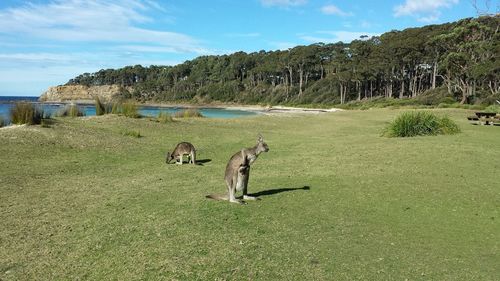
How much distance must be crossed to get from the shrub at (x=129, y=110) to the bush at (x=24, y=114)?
6.21 m

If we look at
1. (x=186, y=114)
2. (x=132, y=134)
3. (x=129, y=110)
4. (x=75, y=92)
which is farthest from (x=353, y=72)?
(x=75, y=92)

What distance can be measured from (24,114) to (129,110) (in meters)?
7.11

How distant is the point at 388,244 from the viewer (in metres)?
5.89

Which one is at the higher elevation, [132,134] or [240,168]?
[240,168]

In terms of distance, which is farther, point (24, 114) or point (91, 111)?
point (91, 111)

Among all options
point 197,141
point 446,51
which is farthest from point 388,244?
point 446,51

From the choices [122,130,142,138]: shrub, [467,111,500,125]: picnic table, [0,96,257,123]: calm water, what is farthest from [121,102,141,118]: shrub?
[467,111,500,125]: picnic table

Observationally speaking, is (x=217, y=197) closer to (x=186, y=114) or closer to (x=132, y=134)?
(x=132, y=134)

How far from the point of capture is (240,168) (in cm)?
788

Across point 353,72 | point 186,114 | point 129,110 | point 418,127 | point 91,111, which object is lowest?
point 91,111

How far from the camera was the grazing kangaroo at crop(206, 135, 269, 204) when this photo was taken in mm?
7830

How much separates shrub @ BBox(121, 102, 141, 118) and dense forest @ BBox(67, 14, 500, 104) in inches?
909

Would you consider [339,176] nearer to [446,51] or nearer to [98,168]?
[98,168]

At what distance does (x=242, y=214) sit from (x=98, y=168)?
6.53 m
